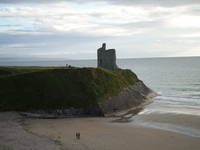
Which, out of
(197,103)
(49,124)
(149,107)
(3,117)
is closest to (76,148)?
(49,124)

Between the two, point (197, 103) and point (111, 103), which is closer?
point (111, 103)

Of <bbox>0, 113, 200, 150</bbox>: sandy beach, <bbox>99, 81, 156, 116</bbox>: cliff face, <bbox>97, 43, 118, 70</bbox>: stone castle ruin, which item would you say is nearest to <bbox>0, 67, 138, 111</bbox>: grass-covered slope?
<bbox>99, 81, 156, 116</bbox>: cliff face

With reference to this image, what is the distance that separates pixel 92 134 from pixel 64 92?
11.3m

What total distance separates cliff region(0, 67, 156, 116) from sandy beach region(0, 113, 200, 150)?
2.66 metres

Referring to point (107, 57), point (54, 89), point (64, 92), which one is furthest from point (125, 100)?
point (107, 57)

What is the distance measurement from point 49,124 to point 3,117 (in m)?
5.04

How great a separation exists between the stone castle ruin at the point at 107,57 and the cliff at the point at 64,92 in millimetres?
11309

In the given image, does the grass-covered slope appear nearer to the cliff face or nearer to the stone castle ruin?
the cliff face

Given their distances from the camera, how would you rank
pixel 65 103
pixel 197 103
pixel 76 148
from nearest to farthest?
pixel 76 148 → pixel 65 103 → pixel 197 103

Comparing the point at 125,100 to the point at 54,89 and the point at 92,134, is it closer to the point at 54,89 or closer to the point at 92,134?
the point at 54,89

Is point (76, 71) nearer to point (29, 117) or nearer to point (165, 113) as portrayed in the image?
point (29, 117)

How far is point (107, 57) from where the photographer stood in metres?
53.4

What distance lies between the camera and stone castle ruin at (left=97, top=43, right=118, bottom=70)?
52.9m

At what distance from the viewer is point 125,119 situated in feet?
107
